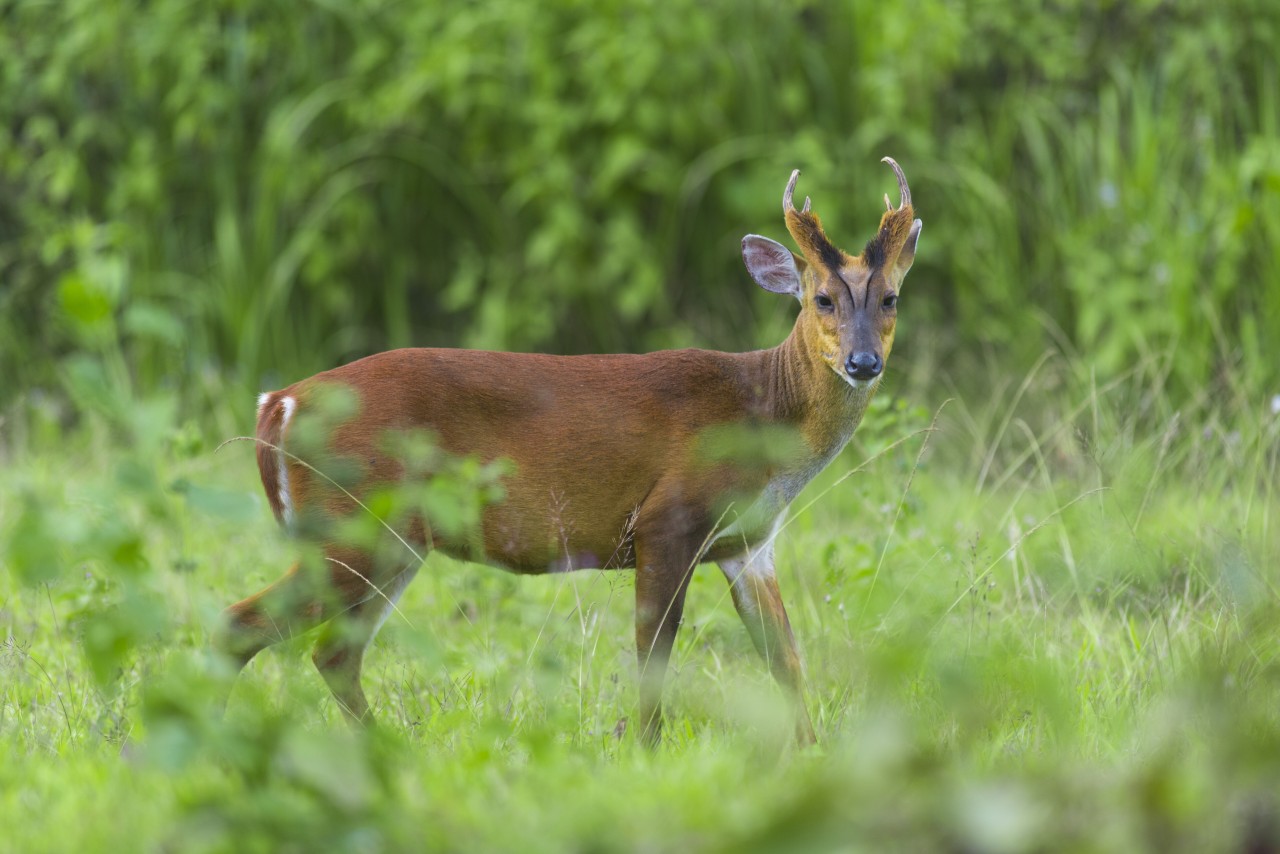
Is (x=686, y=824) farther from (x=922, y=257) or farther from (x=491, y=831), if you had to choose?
(x=922, y=257)

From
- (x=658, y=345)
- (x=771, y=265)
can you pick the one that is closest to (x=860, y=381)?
(x=771, y=265)

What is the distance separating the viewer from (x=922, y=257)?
279 inches

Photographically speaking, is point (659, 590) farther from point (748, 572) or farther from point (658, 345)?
point (658, 345)

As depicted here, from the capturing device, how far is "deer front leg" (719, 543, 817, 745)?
3.80 metres

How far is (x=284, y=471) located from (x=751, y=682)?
1.21m

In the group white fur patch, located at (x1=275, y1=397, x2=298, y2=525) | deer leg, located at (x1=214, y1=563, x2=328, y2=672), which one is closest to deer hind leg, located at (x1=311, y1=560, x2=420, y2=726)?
deer leg, located at (x1=214, y1=563, x2=328, y2=672)

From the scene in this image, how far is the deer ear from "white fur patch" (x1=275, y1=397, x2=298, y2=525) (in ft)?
4.01

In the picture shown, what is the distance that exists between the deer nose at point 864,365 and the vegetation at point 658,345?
0.46 metres

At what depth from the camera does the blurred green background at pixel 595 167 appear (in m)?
6.70

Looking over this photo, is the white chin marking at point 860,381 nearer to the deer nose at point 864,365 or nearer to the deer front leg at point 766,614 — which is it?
the deer nose at point 864,365

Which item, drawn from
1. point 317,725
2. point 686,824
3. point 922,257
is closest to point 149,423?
point 686,824

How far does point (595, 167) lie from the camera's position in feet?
A: 24.4

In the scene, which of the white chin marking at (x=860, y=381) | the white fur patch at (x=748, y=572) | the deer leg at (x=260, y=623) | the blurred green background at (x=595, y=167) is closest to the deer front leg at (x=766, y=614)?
the white fur patch at (x=748, y=572)

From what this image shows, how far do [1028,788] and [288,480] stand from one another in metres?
2.28
